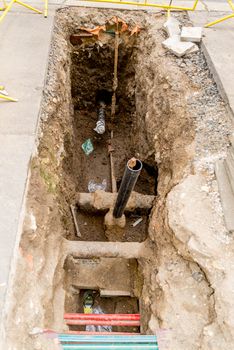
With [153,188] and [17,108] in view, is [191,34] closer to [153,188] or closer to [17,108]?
[153,188]

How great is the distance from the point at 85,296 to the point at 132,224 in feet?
4.40

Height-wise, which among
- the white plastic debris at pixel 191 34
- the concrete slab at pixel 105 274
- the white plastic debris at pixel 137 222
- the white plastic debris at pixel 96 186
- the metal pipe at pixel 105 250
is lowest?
the concrete slab at pixel 105 274

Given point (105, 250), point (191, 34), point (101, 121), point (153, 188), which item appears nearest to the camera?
point (105, 250)

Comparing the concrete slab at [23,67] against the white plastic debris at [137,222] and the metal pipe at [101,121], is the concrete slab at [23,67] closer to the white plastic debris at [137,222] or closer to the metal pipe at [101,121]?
the metal pipe at [101,121]

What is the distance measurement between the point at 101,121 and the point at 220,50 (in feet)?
7.81

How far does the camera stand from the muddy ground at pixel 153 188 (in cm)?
259

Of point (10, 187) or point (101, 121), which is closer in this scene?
point (10, 187)

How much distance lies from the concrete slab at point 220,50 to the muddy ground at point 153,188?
0.43ft

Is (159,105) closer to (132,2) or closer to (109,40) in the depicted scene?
(109,40)

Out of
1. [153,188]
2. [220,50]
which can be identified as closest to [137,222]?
[153,188]

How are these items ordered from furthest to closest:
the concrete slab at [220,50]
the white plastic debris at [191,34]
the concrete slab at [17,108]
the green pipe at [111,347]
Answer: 1. the white plastic debris at [191,34]
2. the concrete slab at [220,50]
3. the concrete slab at [17,108]
4. the green pipe at [111,347]

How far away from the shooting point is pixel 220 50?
4684 millimetres

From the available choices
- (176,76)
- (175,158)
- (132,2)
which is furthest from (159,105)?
(132,2)

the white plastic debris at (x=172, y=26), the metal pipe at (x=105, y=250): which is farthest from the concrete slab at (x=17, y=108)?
the white plastic debris at (x=172, y=26)
